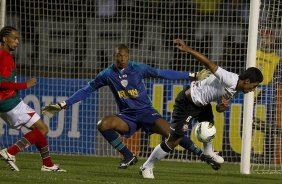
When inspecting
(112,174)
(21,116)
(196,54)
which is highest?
(196,54)

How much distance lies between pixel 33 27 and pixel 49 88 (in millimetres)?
1435

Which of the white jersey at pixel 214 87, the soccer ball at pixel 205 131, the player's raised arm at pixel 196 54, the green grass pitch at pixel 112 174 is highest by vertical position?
the player's raised arm at pixel 196 54

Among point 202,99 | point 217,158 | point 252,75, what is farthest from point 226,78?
point 217,158

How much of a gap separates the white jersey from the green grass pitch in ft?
3.21

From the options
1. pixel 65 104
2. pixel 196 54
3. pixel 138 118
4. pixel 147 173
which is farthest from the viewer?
pixel 138 118

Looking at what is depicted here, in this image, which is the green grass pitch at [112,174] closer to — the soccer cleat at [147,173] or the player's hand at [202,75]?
the soccer cleat at [147,173]

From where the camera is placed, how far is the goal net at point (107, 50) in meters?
16.4

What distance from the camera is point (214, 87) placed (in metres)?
11.2

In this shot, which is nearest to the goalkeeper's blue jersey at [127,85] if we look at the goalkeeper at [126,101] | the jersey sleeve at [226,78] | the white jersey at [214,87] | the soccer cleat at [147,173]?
the goalkeeper at [126,101]

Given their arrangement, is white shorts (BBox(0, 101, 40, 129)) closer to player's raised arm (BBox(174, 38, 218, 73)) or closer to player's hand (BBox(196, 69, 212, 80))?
player's hand (BBox(196, 69, 212, 80))

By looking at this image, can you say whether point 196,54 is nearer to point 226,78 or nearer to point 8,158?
point 226,78

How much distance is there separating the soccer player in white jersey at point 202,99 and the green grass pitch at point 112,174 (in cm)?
37

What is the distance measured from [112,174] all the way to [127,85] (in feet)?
5.46

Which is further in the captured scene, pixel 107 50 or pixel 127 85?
pixel 107 50
